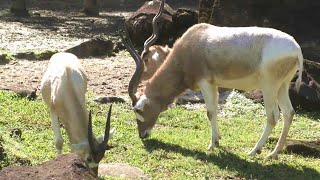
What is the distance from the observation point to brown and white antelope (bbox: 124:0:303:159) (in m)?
8.51

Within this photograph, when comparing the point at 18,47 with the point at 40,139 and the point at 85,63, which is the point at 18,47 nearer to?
the point at 85,63

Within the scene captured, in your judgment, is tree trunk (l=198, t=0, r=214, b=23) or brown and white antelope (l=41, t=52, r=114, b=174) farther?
tree trunk (l=198, t=0, r=214, b=23)

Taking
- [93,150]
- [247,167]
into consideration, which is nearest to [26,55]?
[247,167]

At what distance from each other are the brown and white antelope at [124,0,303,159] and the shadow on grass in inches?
13.9

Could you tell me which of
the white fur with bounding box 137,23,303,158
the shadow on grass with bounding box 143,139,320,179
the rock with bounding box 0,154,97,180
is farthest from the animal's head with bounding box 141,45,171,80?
the rock with bounding box 0,154,97,180

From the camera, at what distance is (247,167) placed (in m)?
8.12

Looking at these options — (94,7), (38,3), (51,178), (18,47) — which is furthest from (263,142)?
(38,3)

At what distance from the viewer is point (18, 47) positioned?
54.4 ft

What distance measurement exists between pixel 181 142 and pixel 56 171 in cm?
411

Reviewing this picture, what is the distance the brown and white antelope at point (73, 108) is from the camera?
6.59 metres

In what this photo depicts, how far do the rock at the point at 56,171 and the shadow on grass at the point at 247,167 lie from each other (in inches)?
114

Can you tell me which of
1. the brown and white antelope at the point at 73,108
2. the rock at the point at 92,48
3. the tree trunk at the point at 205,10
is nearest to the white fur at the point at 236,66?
the brown and white antelope at the point at 73,108

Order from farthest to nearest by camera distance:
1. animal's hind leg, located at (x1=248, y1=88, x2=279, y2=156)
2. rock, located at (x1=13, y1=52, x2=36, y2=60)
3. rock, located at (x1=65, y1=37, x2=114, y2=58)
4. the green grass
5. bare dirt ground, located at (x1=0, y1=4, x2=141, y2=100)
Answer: rock, located at (x1=65, y1=37, x2=114, y2=58) < rock, located at (x1=13, y1=52, x2=36, y2=60) < bare dirt ground, located at (x1=0, y1=4, x2=141, y2=100) < animal's hind leg, located at (x1=248, y1=88, x2=279, y2=156) < the green grass

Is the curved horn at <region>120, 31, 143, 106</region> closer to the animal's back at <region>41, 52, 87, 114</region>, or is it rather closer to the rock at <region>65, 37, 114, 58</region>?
the animal's back at <region>41, 52, 87, 114</region>
